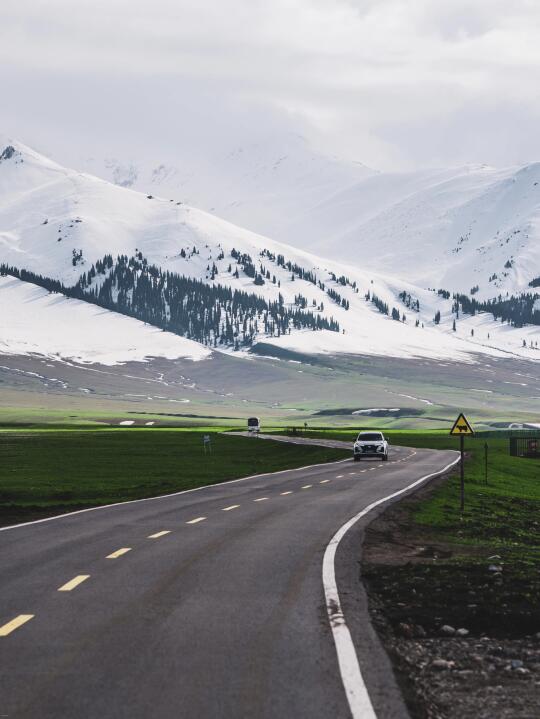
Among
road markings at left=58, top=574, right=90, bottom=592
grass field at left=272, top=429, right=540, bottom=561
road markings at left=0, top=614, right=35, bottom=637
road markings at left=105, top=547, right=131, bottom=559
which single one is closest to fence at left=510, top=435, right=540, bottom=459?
grass field at left=272, top=429, right=540, bottom=561

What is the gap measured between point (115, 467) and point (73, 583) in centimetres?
4622

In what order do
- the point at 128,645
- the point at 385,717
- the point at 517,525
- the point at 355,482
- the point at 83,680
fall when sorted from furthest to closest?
the point at 355,482, the point at 517,525, the point at 128,645, the point at 83,680, the point at 385,717

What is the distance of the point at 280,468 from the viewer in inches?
2594

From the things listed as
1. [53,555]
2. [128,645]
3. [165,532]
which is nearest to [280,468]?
[165,532]

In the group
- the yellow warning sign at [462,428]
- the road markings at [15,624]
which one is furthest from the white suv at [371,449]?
the road markings at [15,624]

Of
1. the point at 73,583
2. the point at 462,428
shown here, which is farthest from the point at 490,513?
the point at 73,583

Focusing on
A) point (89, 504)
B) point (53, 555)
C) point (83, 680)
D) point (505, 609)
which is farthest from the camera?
point (89, 504)

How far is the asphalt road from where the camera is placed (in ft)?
35.9

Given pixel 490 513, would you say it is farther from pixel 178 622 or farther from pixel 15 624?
pixel 15 624

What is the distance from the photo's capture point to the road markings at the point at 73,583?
57.4 ft

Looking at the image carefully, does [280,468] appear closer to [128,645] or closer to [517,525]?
[517,525]

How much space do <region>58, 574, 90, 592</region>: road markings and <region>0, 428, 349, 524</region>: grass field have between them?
12216 millimetres

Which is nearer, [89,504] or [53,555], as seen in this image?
[53,555]

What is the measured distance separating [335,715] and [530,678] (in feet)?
9.03
